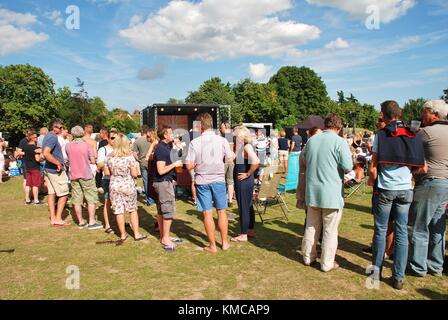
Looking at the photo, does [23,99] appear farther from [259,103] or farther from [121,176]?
[121,176]

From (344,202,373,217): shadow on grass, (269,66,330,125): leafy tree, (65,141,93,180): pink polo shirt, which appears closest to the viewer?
(65,141,93,180): pink polo shirt

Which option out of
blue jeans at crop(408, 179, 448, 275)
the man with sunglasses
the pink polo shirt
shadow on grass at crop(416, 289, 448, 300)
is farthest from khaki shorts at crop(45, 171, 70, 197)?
shadow on grass at crop(416, 289, 448, 300)

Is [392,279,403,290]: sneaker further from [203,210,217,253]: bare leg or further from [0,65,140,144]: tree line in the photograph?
[0,65,140,144]: tree line

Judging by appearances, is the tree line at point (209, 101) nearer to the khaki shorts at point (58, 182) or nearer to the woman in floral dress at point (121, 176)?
the khaki shorts at point (58, 182)

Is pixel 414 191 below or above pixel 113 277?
above

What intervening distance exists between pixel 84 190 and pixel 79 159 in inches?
23.9

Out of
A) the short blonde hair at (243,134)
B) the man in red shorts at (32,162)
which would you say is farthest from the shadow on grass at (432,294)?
the man in red shorts at (32,162)

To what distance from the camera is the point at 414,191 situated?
12.7ft

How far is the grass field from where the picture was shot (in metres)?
3.60

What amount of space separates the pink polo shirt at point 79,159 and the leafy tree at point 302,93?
5033 centimetres

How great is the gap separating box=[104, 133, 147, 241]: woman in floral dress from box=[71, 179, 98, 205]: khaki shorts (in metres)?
1.11

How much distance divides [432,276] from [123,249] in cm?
420
